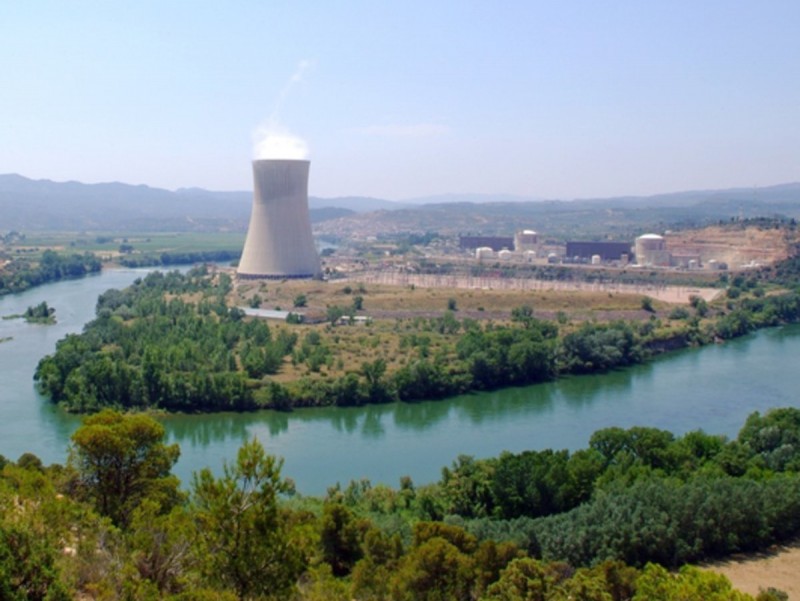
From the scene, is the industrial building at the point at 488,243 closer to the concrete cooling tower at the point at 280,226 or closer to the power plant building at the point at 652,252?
the power plant building at the point at 652,252

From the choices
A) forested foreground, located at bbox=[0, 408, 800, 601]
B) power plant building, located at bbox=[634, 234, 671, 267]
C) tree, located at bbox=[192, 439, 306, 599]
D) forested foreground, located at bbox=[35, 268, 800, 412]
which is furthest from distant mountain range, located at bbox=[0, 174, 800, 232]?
tree, located at bbox=[192, 439, 306, 599]

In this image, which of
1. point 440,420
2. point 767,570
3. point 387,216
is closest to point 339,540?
point 767,570

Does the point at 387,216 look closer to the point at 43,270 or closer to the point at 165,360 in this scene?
the point at 43,270

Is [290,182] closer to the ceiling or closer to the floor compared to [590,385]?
closer to the ceiling

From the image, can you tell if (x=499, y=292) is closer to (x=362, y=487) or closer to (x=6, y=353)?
(x=6, y=353)

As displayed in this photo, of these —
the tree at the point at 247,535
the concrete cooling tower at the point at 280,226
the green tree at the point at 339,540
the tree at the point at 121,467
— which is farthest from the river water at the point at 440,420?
the concrete cooling tower at the point at 280,226

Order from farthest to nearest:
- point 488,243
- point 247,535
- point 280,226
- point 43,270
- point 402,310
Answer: point 488,243 → point 43,270 → point 280,226 → point 402,310 → point 247,535

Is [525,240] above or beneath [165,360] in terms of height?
above

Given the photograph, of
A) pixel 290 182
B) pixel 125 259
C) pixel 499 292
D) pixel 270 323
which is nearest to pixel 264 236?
pixel 290 182
